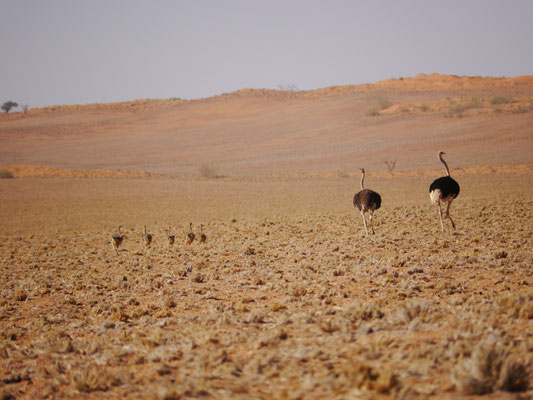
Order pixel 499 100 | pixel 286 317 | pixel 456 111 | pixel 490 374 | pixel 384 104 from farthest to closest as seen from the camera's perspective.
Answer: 1. pixel 384 104
2. pixel 499 100
3. pixel 456 111
4. pixel 286 317
5. pixel 490 374

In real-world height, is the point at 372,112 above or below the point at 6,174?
above

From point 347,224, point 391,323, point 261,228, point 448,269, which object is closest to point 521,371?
point 391,323

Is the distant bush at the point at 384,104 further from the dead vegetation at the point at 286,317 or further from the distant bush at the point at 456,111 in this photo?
the dead vegetation at the point at 286,317

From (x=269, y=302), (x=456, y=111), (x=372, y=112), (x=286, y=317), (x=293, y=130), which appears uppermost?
(x=372, y=112)

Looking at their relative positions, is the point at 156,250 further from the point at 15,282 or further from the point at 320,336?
the point at 320,336

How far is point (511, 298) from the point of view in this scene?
5.78 meters

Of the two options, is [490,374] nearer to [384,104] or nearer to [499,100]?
[499,100]

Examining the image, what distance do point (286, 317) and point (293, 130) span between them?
281 ft

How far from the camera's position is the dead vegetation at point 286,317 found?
13.7ft

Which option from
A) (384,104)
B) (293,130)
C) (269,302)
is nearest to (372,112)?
(384,104)

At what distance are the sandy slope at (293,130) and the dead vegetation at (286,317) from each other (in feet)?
137

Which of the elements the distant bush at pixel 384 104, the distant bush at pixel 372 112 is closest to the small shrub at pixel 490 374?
the distant bush at pixel 372 112

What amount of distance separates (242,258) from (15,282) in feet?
20.0

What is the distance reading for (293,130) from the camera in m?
90.3
